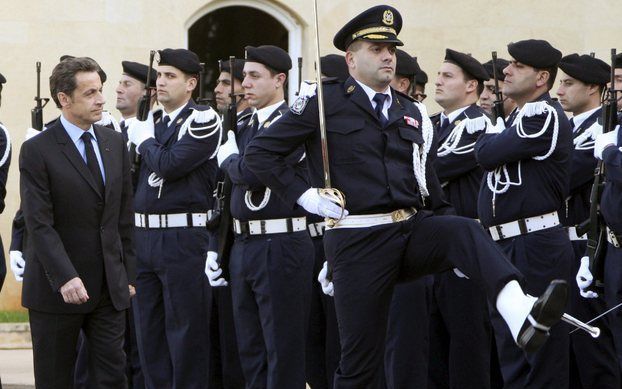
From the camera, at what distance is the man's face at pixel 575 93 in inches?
355

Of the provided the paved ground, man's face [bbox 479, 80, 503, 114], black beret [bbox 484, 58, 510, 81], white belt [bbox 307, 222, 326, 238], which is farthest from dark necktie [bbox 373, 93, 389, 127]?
the paved ground

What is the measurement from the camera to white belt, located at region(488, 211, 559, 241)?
817 cm

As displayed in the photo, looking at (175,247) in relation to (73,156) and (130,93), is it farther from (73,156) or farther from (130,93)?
(130,93)

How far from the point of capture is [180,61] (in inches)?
365

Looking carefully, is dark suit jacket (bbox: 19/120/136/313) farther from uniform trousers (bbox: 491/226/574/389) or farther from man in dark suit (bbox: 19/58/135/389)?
uniform trousers (bbox: 491/226/574/389)

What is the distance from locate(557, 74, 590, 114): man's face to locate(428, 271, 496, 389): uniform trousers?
1.29 metres

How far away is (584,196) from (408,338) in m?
1.45

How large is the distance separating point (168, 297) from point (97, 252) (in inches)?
59.3

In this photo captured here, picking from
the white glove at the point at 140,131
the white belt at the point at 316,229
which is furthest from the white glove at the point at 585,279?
the white glove at the point at 140,131

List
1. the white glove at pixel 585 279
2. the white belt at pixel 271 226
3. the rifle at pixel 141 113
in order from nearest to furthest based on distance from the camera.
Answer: the white glove at pixel 585 279
the white belt at pixel 271 226
the rifle at pixel 141 113

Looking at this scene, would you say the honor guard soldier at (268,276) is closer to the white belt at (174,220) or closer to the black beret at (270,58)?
the black beret at (270,58)

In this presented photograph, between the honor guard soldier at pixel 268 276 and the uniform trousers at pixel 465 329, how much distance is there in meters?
0.88

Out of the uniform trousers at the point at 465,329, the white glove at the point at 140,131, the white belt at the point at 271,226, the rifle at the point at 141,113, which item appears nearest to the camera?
the white belt at the point at 271,226

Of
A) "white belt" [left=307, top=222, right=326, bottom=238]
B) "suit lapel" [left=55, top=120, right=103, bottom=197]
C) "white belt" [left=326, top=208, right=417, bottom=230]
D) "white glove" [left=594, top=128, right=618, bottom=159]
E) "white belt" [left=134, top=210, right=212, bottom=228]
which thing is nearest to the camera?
"white belt" [left=326, top=208, right=417, bottom=230]
